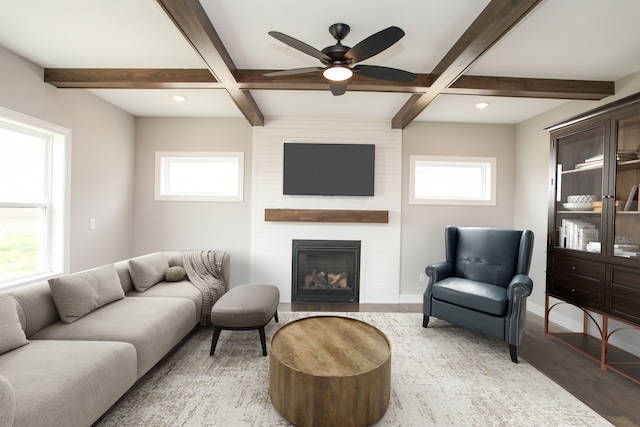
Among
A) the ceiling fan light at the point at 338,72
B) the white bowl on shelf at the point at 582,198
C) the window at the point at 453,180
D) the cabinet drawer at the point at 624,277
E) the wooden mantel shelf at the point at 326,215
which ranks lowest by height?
the cabinet drawer at the point at 624,277

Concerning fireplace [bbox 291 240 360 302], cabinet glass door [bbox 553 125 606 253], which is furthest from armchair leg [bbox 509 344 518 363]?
fireplace [bbox 291 240 360 302]

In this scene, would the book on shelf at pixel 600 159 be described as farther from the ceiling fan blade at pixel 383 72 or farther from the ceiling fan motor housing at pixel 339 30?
the ceiling fan motor housing at pixel 339 30

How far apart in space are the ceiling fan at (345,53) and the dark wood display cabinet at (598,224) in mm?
1777

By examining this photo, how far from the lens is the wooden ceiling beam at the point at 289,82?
8.99 ft

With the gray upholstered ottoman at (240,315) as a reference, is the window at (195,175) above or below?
above

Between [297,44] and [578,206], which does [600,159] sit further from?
[297,44]

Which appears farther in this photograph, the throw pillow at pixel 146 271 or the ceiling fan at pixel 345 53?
the throw pillow at pixel 146 271

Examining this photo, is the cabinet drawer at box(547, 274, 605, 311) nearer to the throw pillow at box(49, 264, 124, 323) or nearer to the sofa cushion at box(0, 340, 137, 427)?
the sofa cushion at box(0, 340, 137, 427)

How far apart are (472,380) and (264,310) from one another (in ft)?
5.58

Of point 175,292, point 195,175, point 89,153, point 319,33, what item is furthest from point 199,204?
A: point 319,33

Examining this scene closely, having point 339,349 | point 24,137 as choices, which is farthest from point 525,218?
point 24,137

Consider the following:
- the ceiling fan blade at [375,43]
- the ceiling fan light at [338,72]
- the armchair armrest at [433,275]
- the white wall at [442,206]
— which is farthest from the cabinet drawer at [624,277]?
the ceiling fan light at [338,72]

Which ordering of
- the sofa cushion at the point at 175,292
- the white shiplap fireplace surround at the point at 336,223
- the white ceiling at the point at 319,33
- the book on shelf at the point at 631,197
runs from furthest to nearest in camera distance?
the white shiplap fireplace surround at the point at 336,223, the sofa cushion at the point at 175,292, the book on shelf at the point at 631,197, the white ceiling at the point at 319,33

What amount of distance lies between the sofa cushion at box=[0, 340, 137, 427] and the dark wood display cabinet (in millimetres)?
3530
